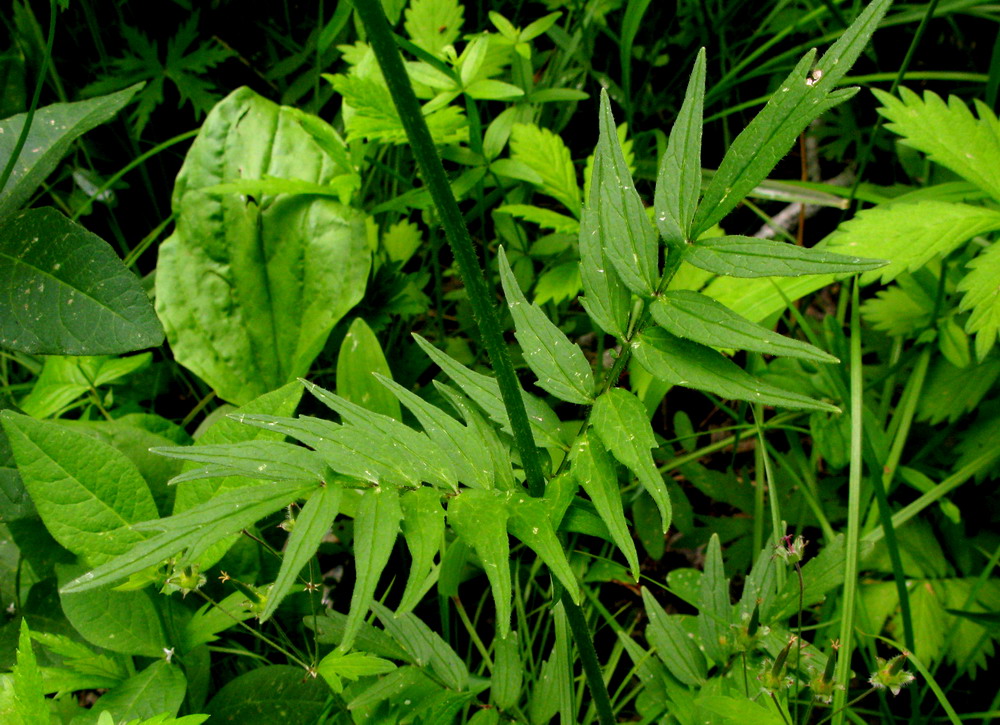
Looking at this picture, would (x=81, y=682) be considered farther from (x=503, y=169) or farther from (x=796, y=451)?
Result: (x=796, y=451)

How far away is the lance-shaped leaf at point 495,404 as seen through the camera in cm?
83

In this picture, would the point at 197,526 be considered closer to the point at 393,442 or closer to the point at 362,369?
the point at 393,442

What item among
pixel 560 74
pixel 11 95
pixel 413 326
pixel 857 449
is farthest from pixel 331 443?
pixel 11 95

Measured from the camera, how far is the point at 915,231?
1259 millimetres

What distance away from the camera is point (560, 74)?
189cm

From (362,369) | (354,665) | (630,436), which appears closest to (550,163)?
(362,369)

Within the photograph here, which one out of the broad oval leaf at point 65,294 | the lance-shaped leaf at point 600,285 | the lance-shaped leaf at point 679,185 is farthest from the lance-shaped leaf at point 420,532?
the broad oval leaf at point 65,294

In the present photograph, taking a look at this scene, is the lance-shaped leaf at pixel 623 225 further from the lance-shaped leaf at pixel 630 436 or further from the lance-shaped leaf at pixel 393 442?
the lance-shaped leaf at pixel 393 442

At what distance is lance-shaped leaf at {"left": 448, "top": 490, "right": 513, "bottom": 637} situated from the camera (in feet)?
2.21

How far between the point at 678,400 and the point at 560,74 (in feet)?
2.95

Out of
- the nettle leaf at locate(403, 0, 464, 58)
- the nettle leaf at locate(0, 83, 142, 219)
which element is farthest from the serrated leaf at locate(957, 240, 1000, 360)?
the nettle leaf at locate(0, 83, 142, 219)

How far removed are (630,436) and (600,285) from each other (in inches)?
7.0

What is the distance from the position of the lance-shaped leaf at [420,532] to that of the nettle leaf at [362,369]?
2.36 ft

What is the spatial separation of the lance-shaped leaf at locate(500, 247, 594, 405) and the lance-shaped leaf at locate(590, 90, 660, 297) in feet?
0.33
